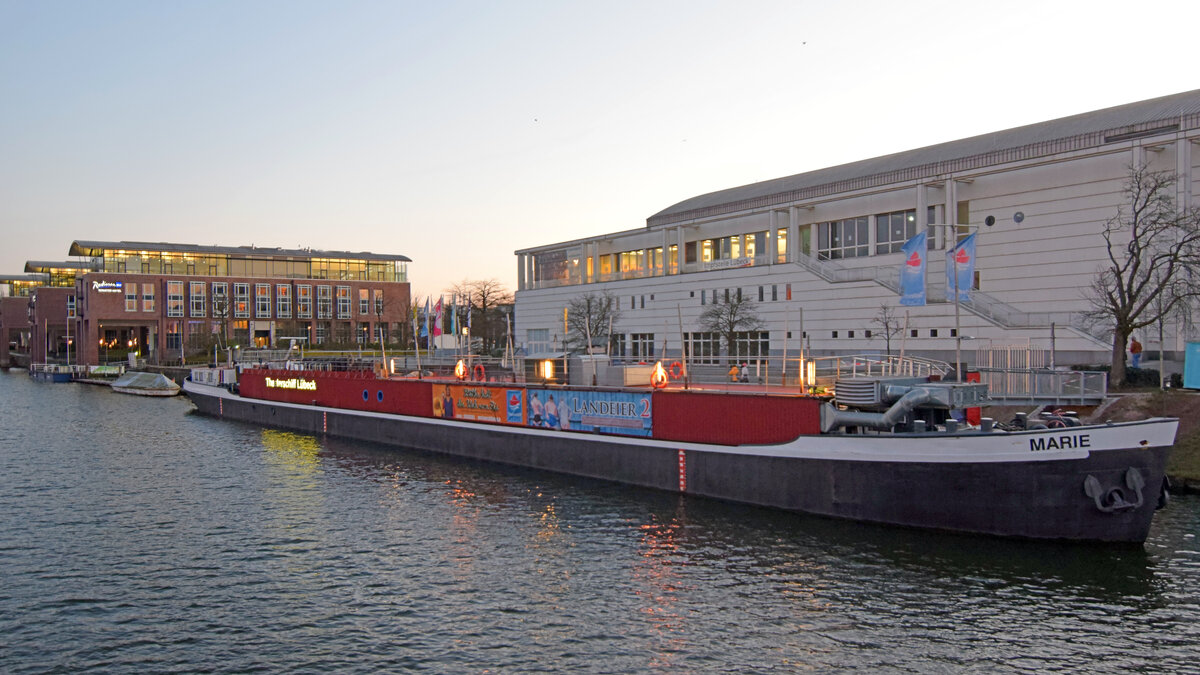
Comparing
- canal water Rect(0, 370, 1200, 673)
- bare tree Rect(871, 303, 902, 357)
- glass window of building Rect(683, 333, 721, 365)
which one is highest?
bare tree Rect(871, 303, 902, 357)

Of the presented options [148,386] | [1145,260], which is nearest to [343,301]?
[148,386]

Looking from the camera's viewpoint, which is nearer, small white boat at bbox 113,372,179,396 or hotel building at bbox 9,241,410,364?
small white boat at bbox 113,372,179,396

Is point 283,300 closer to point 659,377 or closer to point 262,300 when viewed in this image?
point 262,300

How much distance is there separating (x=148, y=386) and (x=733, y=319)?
225 ft

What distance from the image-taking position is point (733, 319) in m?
71.9

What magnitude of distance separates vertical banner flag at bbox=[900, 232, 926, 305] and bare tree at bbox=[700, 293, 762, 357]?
41111mm

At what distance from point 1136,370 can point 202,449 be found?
168ft

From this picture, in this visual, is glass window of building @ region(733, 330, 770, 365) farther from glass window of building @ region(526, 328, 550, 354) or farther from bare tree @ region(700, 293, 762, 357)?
glass window of building @ region(526, 328, 550, 354)

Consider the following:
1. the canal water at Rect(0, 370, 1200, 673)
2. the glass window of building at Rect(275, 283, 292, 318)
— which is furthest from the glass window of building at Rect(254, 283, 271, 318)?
the canal water at Rect(0, 370, 1200, 673)

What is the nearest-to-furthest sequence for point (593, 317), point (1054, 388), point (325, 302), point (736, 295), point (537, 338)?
point (1054, 388)
point (736, 295)
point (593, 317)
point (537, 338)
point (325, 302)

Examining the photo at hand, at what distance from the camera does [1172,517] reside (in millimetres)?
25547

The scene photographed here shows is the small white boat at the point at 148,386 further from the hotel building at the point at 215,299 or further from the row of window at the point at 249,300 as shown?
the row of window at the point at 249,300

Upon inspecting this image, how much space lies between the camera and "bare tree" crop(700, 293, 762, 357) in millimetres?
71000

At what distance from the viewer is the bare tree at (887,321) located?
196 feet
